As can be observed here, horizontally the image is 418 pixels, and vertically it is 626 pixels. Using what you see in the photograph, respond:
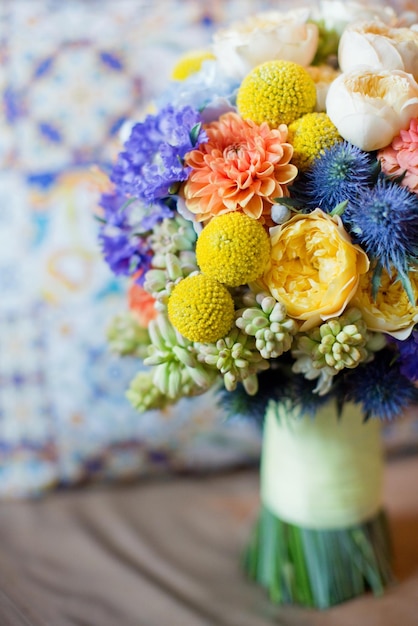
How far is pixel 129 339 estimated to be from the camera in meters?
0.73

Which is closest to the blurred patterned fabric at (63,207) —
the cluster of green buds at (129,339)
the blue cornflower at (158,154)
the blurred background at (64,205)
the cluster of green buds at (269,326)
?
the blurred background at (64,205)

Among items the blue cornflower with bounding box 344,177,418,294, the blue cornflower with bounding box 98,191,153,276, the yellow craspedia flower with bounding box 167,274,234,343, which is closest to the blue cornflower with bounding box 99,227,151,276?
the blue cornflower with bounding box 98,191,153,276

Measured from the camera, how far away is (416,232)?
512mm

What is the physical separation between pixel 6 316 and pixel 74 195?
19cm

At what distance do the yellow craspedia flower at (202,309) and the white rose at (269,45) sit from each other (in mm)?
219

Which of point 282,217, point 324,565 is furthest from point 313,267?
point 324,565

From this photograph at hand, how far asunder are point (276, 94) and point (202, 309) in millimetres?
201

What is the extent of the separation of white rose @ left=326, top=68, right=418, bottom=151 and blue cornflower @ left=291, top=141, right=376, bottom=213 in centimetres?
1

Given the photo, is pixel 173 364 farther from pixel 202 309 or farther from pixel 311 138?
pixel 311 138

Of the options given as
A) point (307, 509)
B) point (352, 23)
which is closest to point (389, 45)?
point (352, 23)

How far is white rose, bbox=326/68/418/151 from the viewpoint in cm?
52

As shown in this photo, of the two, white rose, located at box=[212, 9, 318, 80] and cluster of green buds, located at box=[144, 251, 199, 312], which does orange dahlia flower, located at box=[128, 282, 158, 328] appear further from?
white rose, located at box=[212, 9, 318, 80]

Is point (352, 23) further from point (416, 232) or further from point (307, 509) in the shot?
point (307, 509)

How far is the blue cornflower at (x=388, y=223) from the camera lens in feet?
1.63
